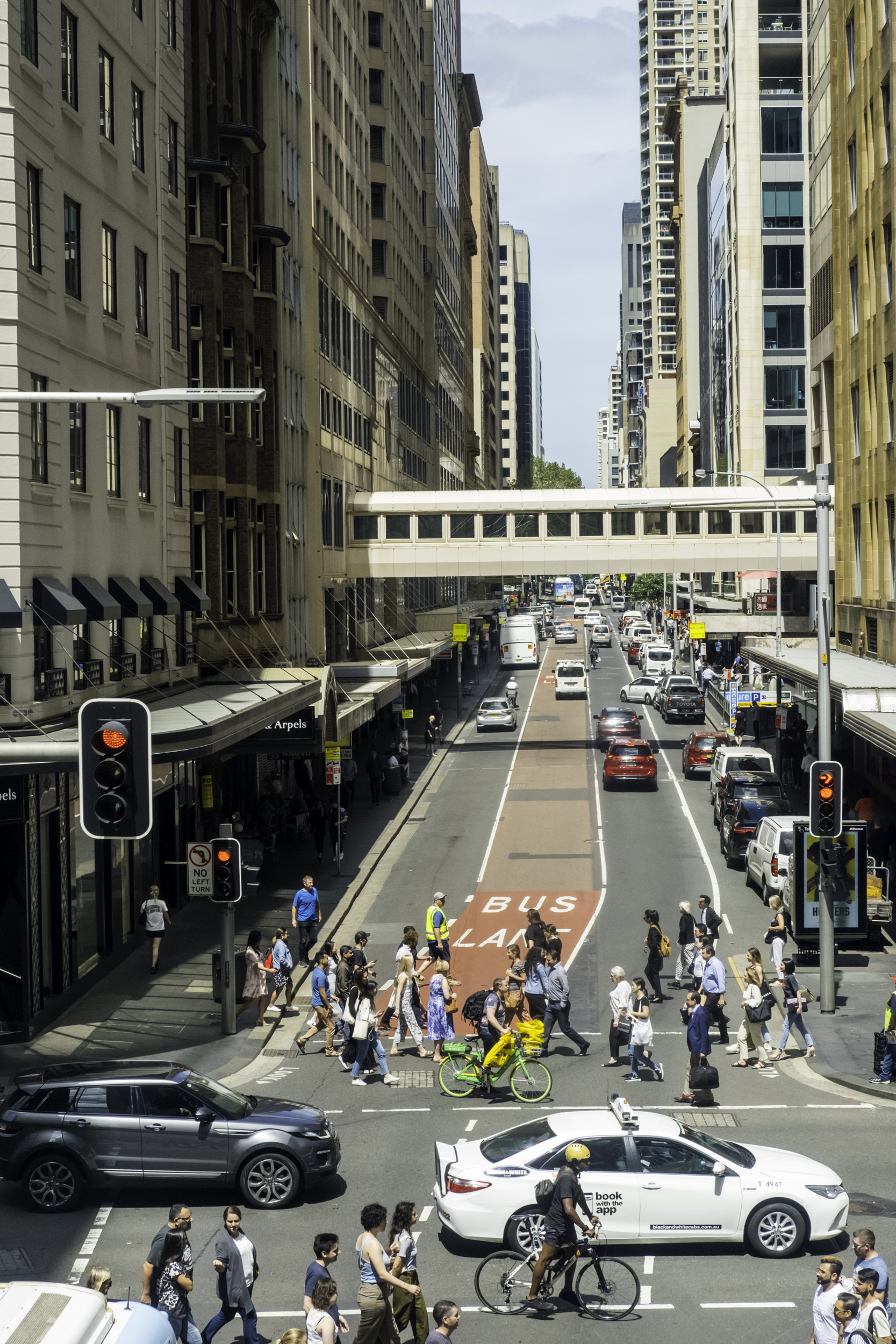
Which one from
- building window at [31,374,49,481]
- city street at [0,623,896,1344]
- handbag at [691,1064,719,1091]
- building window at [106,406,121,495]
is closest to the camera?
city street at [0,623,896,1344]

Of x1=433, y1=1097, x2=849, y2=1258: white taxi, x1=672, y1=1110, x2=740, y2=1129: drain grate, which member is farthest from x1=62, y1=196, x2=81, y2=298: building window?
x1=433, y1=1097, x2=849, y2=1258: white taxi

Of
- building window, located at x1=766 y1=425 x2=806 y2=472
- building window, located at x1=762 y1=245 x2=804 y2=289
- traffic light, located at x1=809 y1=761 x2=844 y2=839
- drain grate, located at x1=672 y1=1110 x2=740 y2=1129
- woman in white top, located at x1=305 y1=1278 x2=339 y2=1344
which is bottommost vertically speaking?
drain grate, located at x1=672 y1=1110 x2=740 y2=1129

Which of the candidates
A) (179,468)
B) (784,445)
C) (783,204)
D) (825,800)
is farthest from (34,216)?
(783,204)

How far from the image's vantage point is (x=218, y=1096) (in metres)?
16.8

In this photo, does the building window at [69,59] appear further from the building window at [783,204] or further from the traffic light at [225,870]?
the building window at [783,204]

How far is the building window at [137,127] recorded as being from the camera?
30.3m

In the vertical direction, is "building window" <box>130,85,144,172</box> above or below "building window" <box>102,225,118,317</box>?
above

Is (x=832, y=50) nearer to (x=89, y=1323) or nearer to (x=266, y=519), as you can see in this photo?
(x=266, y=519)

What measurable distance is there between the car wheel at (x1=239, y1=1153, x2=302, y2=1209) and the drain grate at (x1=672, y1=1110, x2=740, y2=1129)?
512 centimetres

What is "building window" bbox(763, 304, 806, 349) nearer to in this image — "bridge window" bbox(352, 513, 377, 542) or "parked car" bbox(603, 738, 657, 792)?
"bridge window" bbox(352, 513, 377, 542)

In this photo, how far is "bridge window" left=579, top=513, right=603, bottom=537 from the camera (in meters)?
65.8

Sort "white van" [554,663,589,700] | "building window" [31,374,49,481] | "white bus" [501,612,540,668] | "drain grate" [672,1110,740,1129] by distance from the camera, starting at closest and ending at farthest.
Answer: "drain grate" [672,1110,740,1129]
"building window" [31,374,49,481]
"white van" [554,663,589,700]
"white bus" [501,612,540,668]

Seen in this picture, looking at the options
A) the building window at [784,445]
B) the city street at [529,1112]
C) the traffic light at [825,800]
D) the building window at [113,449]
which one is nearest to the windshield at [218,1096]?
Answer: the city street at [529,1112]

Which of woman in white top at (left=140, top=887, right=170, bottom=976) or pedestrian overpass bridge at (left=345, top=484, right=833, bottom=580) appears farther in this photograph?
pedestrian overpass bridge at (left=345, top=484, right=833, bottom=580)
